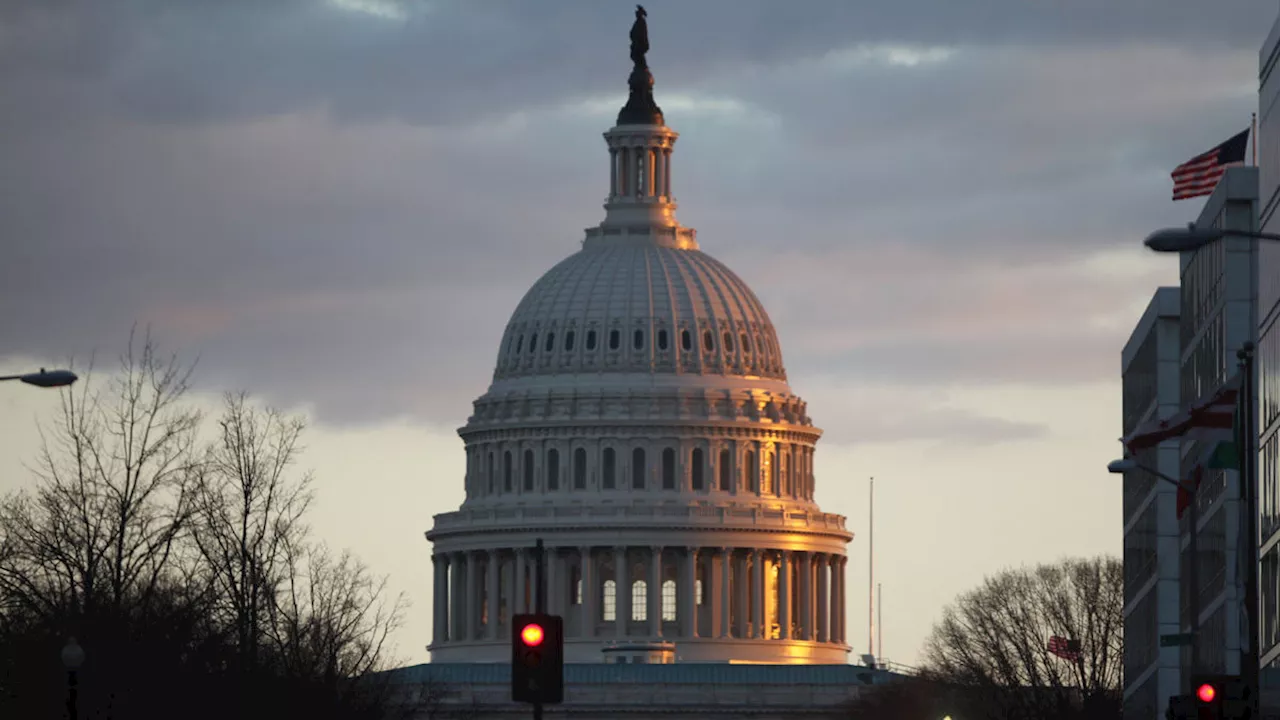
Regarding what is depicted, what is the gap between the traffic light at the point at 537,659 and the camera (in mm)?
57906

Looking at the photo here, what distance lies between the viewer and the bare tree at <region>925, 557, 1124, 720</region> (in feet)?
520

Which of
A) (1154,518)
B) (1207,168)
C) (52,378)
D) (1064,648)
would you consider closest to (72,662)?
(52,378)

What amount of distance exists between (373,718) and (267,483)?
5.69m

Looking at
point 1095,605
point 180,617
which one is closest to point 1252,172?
point 180,617

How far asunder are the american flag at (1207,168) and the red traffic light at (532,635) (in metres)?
34.4

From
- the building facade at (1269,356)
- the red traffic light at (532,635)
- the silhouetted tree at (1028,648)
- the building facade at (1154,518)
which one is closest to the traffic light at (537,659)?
the red traffic light at (532,635)

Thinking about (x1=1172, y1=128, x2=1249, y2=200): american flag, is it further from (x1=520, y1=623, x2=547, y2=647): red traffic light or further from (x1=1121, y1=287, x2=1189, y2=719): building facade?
(x1=520, y1=623, x2=547, y2=647): red traffic light

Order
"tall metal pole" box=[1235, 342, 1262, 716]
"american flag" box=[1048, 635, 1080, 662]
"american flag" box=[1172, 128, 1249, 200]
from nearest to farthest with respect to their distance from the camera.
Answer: "tall metal pole" box=[1235, 342, 1262, 716] → "american flag" box=[1172, 128, 1249, 200] → "american flag" box=[1048, 635, 1080, 662]

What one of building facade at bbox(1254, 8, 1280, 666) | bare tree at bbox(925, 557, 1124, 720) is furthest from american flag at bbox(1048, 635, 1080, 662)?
building facade at bbox(1254, 8, 1280, 666)

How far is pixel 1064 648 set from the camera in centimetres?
15912

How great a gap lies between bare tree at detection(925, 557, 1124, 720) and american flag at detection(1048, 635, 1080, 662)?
377 millimetres

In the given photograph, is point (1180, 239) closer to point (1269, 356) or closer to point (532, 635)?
point (532, 635)

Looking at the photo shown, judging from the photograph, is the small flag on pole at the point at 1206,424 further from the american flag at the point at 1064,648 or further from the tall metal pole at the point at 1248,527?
the american flag at the point at 1064,648

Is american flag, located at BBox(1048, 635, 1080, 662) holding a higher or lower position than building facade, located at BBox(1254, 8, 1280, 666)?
higher
